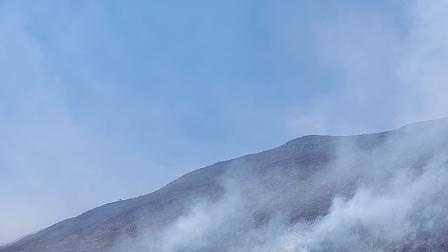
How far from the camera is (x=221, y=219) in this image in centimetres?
2742

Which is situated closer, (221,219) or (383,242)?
(383,242)

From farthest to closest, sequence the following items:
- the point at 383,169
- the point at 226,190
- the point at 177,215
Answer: the point at 226,190 → the point at 177,215 → the point at 383,169

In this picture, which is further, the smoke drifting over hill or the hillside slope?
the hillside slope

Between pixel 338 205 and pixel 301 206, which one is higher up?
pixel 301 206

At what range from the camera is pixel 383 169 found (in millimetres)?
25797

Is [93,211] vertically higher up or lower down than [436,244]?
higher up

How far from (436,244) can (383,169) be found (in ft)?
26.1

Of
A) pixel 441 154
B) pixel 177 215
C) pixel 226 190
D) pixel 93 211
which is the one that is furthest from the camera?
pixel 93 211

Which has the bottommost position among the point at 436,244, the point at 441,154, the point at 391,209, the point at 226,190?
the point at 436,244

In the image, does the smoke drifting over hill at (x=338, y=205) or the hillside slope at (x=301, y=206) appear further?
the hillside slope at (x=301, y=206)

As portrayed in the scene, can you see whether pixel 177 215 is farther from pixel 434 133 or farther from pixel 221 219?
pixel 434 133

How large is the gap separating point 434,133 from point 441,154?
3866 mm

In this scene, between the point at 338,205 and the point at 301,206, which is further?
the point at 301,206

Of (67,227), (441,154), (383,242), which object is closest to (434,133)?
(441,154)
